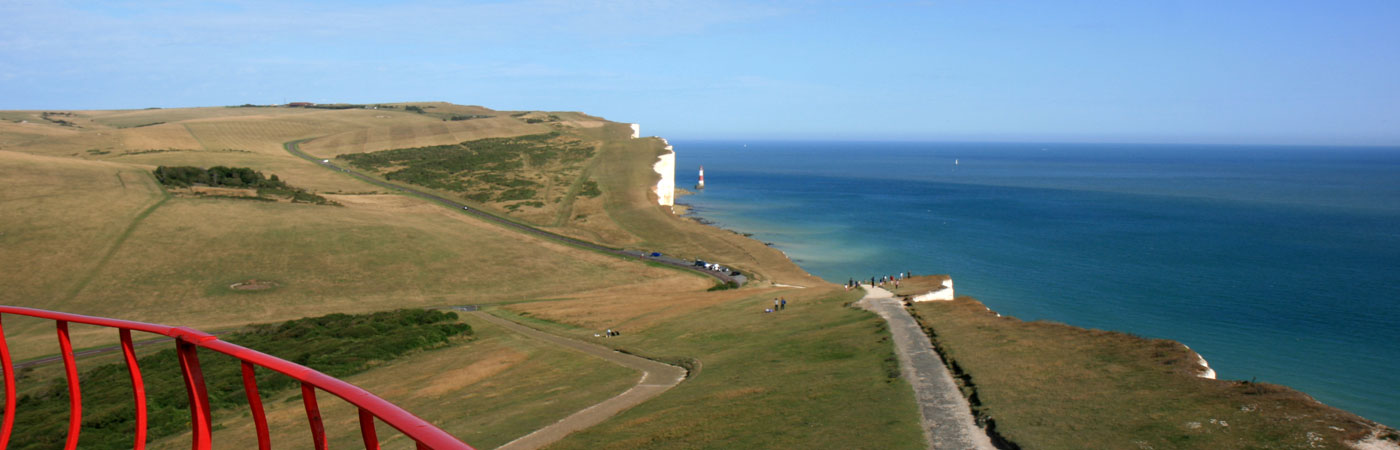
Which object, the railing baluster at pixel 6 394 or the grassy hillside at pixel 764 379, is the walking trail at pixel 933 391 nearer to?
the grassy hillside at pixel 764 379

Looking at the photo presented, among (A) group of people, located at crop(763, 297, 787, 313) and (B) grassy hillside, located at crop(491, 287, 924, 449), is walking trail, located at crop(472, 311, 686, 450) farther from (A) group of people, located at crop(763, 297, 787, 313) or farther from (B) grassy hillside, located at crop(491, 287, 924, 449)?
(A) group of people, located at crop(763, 297, 787, 313)

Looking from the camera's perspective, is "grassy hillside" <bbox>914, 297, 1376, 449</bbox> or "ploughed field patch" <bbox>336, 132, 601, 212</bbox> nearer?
"grassy hillside" <bbox>914, 297, 1376, 449</bbox>

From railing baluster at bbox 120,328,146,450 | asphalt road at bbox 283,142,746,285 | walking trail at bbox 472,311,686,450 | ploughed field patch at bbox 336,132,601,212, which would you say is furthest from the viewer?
ploughed field patch at bbox 336,132,601,212

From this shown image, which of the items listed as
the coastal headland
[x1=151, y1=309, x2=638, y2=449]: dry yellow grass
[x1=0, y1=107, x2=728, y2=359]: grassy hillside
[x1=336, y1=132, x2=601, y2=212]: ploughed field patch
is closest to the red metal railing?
the coastal headland

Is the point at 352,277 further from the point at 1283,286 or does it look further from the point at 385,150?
the point at 385,150

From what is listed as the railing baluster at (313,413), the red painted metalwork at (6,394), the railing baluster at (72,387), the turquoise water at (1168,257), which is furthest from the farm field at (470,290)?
the turquoise water at (1168,257)

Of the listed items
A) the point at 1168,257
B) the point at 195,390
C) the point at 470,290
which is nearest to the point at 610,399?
the point at 195,390
